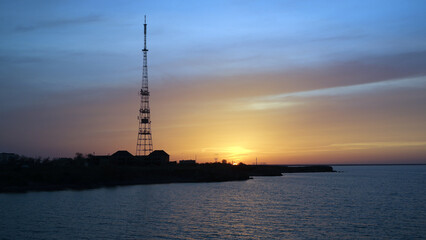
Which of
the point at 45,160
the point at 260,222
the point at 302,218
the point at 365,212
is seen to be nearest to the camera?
the point at 260,222

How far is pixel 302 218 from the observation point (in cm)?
4797

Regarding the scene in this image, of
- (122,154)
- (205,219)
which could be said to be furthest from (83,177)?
(205,219)

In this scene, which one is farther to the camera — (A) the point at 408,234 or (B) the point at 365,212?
(B) the point at 365,212

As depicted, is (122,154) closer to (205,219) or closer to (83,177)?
(83,177)

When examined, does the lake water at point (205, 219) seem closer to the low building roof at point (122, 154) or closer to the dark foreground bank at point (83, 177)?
the dark foreground bank at point (83, 177)

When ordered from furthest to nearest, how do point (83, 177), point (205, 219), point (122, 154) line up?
point (122, 154) < point (83, 177) < point (205, 219)

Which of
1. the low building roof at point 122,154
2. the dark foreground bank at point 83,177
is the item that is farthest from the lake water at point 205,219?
the low building roof at point 122,154

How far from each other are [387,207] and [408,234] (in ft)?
73.1

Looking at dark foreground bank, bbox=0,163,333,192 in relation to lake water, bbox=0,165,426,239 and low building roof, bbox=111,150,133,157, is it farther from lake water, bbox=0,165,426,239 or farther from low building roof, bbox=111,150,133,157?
low building roof, bbox=111,150,133,157

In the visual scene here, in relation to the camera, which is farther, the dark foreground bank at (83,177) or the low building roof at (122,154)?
the low building roof at (122,154)

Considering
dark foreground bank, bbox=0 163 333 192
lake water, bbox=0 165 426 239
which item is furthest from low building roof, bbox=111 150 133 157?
lake water, bbox=0 165 426 239

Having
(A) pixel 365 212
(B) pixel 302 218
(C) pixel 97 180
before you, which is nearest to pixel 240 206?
(B) pixel 302 218

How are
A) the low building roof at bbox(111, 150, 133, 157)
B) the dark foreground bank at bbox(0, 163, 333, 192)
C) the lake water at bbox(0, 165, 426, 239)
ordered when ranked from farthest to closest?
the low building roof at bbox(111, 150, 133, 157) < the dark foreground bank at bbox(0, 163, 333, 192) < the lake water at bbox(0, 165, 426, 239)

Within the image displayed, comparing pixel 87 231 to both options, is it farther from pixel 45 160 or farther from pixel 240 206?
pixel 45 160
